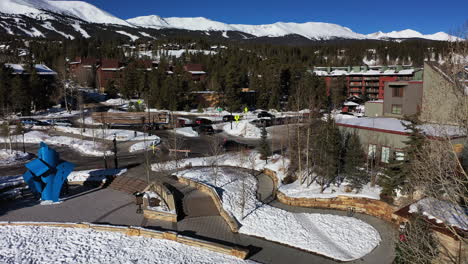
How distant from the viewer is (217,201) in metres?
21.4

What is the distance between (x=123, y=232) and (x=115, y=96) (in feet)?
239

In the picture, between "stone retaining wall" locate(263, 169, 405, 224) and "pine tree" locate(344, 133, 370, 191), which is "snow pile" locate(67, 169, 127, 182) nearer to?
"stone retaining wall" locate(263, 169, 405, 224)

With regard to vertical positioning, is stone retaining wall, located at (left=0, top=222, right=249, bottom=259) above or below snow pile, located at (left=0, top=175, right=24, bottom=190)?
below

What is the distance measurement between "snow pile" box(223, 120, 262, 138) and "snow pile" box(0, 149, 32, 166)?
74.0 ft

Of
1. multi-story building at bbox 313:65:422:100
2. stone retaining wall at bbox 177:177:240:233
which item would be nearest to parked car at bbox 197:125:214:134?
stone retaining wall at bbox 177:177:240:233

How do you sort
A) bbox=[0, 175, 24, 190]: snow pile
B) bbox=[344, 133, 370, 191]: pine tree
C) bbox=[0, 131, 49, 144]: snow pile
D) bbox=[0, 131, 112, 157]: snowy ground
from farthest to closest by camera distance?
1. bbox=[0, 131, 49, 144]: snow pile
2. bbox=[0, 131, 112, 157]: snowy ground
3. bbox=[0, 175, 24, 190]: snow pile
4. bbox=[344, 133, 370, 191]: pine tree

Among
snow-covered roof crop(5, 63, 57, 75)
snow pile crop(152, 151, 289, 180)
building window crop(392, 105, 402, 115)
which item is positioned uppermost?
snow-covered roof crop(5, 63, 57, 75)

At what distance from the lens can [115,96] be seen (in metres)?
84.9

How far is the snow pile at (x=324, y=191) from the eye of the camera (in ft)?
71.8

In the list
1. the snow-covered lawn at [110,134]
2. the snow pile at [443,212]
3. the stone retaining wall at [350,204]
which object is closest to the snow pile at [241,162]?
the stone retaining wall at [350,204]

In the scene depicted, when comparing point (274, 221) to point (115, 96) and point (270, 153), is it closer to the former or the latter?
point (270, 153)

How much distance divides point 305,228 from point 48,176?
52.1 ft

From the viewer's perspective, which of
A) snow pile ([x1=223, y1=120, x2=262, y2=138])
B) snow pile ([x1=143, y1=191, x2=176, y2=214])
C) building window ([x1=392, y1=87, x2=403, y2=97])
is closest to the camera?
snow pile ([x1=143, y1=191, x2=176, y2=214])

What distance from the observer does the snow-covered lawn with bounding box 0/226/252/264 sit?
1493 cm
